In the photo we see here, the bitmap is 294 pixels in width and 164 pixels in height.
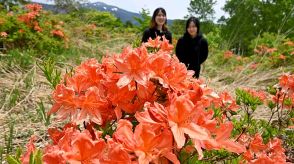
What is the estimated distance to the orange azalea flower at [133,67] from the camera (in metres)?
1.10

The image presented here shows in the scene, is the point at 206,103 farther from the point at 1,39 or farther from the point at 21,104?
the point at 1,39

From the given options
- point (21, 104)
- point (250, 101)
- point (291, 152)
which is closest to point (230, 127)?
point (250, 101)

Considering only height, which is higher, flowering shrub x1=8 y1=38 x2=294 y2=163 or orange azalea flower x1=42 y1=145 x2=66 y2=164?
flowering shrub x1=8 y1=38 x2=294 y2=163

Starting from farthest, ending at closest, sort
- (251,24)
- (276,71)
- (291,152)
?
(251,24)
(276,71)
(291,152)

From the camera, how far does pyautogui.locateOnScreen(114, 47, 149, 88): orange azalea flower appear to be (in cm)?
110

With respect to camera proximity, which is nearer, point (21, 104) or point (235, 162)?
point (235, 162)

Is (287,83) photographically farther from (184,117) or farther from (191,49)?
(191,49)

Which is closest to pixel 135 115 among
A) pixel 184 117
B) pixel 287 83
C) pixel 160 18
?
pixel 184 117

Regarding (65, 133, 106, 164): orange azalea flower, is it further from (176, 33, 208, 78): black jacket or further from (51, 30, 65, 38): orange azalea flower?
(51, 30, 65, 38): orange azalea flower

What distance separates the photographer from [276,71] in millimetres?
7039

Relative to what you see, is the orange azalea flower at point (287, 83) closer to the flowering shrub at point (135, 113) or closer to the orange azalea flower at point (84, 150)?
the flowering shrub at point (135, 113)

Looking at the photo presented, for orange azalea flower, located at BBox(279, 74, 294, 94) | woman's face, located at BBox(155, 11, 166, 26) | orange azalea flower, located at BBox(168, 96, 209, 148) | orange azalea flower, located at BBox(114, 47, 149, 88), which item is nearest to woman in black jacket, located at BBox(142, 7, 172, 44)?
woman's face, located at BBox(155, 11, 166, 26)

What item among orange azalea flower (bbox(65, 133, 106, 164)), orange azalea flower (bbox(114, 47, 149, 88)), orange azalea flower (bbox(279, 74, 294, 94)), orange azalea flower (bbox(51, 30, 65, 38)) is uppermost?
orange azalea flower (bbox(114, 47, 149, 88))

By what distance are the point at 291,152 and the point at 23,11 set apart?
6.56 meters
